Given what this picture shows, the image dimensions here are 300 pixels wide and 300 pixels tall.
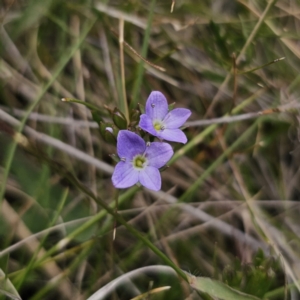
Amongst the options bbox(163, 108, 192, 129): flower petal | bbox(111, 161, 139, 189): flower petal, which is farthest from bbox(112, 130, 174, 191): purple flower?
bbox(163, 108, 192, 129): flower petal

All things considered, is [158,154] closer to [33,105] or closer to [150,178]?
[150,178]

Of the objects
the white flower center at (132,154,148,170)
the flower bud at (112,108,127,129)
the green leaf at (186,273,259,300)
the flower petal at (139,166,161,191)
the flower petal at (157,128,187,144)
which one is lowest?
the green leaf at (186,273,259,300)

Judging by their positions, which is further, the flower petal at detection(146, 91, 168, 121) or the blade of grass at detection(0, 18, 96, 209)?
the blade of grass at detection(0, 18, 96, 209)

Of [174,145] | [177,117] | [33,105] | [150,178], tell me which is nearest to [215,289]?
[150,178]

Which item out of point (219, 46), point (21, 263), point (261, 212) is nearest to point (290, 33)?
point (219, 46)

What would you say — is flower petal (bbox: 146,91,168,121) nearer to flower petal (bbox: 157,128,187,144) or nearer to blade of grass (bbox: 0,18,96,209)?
flower petal (bbox: 157,128,187,144)

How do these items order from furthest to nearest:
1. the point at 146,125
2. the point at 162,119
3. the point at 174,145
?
1. the point at 174,145
2. the point at 162,119
3. the point at 146,125

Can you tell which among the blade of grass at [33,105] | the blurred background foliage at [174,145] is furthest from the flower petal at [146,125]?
the blade of grass at [33,105]
